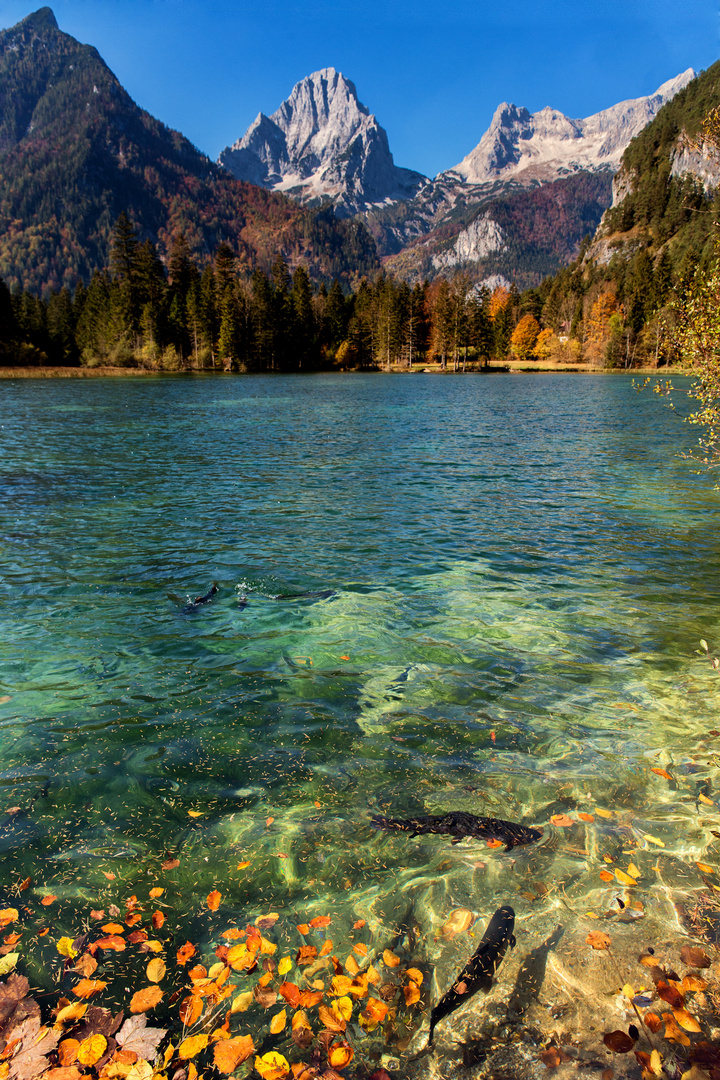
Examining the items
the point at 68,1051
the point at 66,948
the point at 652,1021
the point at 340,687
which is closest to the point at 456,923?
the point at 652,1021

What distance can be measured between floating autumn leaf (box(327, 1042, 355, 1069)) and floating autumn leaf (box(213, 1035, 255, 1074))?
1.51ft

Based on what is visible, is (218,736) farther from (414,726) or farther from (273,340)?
(273,340)

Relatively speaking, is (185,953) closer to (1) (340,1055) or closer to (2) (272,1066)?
(2) (272,1066)

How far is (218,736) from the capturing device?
20.1 ft

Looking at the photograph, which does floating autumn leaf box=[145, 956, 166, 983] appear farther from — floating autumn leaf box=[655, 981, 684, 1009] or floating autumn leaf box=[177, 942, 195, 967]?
floating autumn leaf box=[655, 981, 684, 1009]

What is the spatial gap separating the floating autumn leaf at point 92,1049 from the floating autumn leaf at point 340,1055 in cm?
129

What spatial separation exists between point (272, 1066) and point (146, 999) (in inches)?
34.8

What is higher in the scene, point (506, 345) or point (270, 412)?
point (506, 345)

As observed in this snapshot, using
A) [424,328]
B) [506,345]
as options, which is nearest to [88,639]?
[424,328]

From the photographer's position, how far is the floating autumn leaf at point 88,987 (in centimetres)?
333

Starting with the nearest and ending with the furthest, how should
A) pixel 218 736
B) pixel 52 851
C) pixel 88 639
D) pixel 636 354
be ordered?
pixel 52 851 → pixel 218 736 → pixel 88 639 → pixel 636 354

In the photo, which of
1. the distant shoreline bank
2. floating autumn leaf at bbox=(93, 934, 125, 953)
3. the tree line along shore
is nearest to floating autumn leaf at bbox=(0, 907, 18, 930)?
floating autumn leaf at bbox=(93, 934, 125, 953)

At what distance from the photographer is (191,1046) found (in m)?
3.10

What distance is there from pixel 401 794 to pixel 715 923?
2.59 metres
